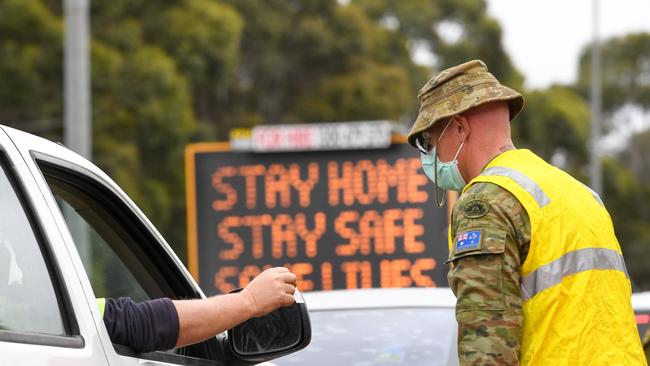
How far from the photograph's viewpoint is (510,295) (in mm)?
3018

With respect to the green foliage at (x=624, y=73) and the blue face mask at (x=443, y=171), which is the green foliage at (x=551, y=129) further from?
the blue face mask at (x=443, y=171)

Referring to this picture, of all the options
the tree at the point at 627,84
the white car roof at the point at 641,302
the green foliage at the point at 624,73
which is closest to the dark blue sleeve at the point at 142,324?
the white car roof at the point at 641,302

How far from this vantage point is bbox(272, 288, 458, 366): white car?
16.8ft

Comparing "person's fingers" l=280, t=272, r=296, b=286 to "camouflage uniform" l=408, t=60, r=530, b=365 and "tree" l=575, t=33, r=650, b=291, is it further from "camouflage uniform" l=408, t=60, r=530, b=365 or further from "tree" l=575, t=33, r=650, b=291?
"tree" l=575, t=33, r=650, b=291

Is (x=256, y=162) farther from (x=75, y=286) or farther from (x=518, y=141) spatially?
(x=518, y=141)

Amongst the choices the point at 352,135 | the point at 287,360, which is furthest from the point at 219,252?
the point at 287,360

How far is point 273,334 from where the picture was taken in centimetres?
329

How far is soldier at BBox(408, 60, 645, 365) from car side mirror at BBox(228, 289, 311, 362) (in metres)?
0.41

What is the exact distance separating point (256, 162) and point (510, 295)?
8.71 m

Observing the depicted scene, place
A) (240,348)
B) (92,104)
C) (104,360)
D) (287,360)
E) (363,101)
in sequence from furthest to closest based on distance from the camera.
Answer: (363,101)
(92,104)
(287,360)
(240,348)
(104,360)

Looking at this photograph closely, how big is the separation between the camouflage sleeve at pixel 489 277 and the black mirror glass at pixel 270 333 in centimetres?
44

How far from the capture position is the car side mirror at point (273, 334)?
3.26m

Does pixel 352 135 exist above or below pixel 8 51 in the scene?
below

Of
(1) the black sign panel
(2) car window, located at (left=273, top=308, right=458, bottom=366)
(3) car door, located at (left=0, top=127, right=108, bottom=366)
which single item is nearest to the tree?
(1) the black sign panel
